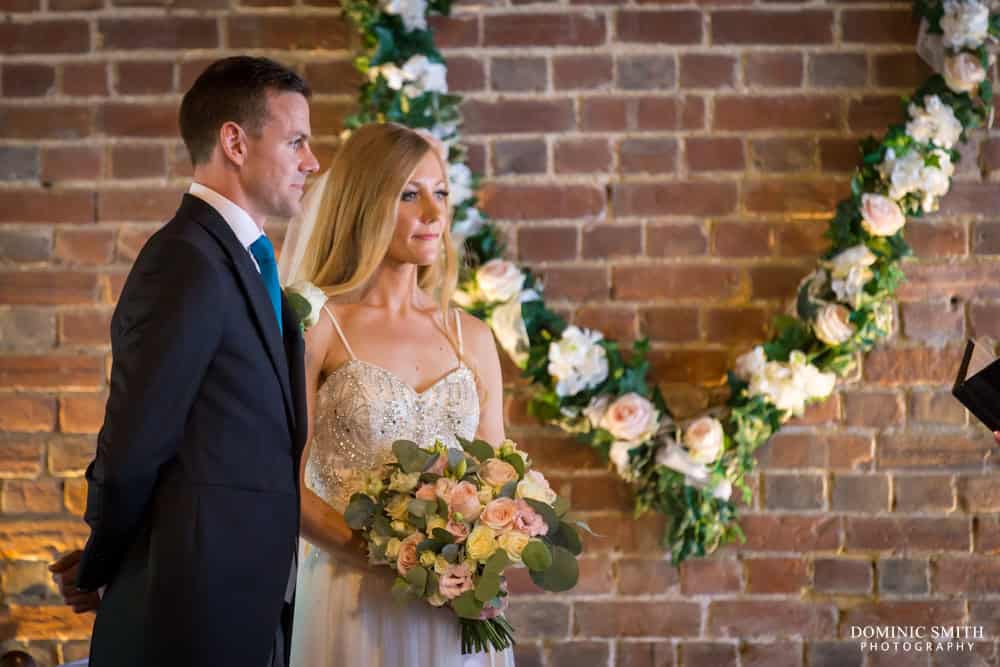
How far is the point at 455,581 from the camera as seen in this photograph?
195cm

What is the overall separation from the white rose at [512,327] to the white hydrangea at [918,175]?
0.94 meters

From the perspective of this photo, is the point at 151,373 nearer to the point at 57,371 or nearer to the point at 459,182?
the point at 459,182

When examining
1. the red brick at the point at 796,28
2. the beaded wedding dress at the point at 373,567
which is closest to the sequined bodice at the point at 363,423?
the beaded wedding dress at the point at 373,567

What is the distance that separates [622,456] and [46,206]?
1.61 metres

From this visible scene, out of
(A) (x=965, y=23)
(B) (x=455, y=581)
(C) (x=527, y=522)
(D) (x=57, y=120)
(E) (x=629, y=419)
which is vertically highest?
(A) (x=965, y=23)

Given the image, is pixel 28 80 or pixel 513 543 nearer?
pixel 513 543

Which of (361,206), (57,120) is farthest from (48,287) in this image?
(361,206)

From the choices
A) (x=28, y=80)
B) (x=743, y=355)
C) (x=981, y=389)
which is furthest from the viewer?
(x=28, y=80)

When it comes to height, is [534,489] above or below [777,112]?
below

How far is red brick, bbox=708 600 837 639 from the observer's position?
288 cm

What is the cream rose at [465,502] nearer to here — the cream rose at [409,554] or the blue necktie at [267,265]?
the cream rose at [409,554]

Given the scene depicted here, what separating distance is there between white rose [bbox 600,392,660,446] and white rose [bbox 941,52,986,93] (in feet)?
3.59

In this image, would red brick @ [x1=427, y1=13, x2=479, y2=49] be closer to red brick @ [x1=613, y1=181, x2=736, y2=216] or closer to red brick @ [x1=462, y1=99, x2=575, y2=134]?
red brick @ [x1=462, y1=99, x2=575, y2=134]

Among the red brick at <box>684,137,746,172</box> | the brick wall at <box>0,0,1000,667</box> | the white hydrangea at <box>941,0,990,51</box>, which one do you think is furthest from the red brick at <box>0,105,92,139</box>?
the white hydrangea at <box>941,0,990,51</box>
